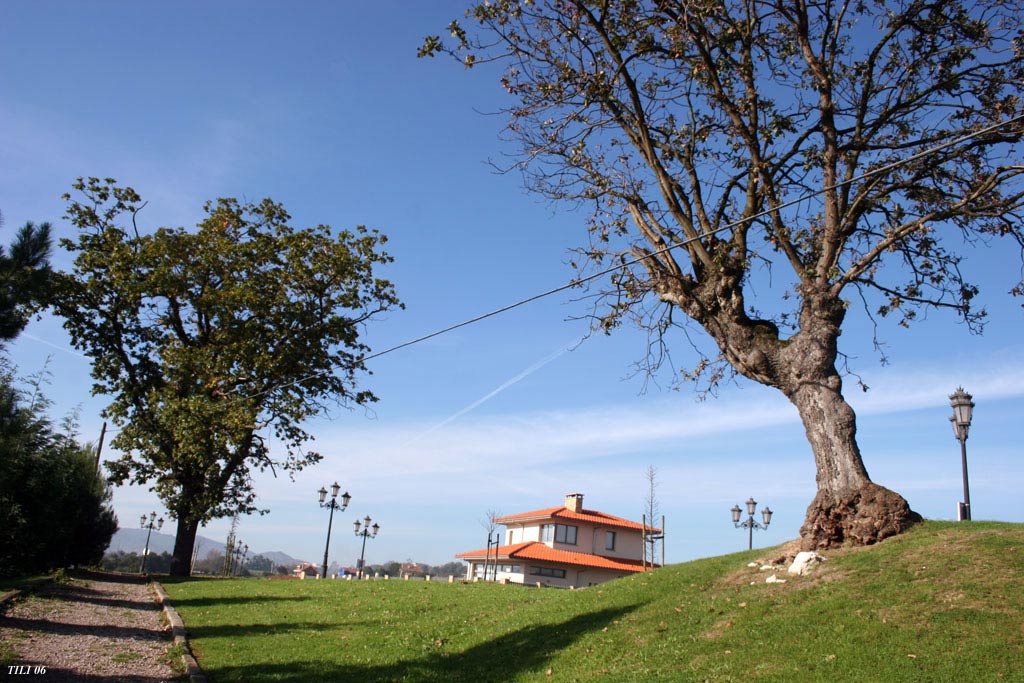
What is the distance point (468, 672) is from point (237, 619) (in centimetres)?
830

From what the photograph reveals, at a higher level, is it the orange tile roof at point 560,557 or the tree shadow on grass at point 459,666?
the orange tile roof at point 560,557

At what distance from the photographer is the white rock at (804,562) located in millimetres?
11336

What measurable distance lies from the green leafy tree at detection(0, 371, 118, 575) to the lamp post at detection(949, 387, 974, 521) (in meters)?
18.4

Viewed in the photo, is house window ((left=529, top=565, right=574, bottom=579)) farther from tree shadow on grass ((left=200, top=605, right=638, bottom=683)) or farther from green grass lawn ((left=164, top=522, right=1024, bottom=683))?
tree shadow on grass ((left=200, top=605, right=638, bottom=683))

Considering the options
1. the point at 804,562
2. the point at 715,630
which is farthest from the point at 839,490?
the point at 715,630

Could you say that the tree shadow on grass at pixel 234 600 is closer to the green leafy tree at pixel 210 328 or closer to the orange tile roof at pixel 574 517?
the green leafy tree at pixel 210 328

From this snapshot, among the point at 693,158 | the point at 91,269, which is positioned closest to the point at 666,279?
the point at 693,158

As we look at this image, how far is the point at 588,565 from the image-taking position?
4891 centimetres

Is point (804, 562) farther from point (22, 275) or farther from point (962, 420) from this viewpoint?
point (22, 275)

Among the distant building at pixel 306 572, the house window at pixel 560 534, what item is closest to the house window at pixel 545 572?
the house window at pixel 560 534

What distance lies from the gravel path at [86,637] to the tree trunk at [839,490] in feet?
33.7

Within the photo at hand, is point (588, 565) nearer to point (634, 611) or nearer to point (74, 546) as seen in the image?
point (74, 546)

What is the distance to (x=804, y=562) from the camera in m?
11.4

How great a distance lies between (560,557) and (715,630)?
40.4m
